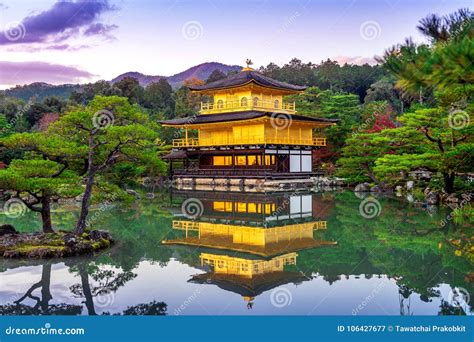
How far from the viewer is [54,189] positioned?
10.8 m

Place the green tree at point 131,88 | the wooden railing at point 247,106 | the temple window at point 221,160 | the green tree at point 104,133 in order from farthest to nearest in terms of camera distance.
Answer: the green tree at point 131,88 → the temple window at point 221,160 → the wooden railing at point 247,106 → the green tree at point 104,133

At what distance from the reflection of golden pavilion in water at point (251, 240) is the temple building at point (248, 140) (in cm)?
981

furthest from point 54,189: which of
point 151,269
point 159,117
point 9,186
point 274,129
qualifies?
point 159,117

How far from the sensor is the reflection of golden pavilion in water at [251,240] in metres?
8.47

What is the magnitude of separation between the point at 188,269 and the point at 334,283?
110 inches

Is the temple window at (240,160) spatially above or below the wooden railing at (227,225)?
above

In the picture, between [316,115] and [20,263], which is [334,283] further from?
[316,115]

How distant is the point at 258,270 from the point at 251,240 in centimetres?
338

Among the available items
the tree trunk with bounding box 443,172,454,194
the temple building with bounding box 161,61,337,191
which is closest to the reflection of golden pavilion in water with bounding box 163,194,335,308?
the tree trunk with bounding box 443,172,454,194

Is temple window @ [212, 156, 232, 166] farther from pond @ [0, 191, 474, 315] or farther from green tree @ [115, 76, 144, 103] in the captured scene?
green tree @ [115, 76, 144, 103]

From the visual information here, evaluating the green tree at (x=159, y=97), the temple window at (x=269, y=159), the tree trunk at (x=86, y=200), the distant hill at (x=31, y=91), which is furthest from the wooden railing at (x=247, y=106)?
the distant hill at (x=31, y=91)

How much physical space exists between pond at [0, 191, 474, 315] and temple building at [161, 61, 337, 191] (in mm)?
14959

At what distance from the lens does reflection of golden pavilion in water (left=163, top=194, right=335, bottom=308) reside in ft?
27.8

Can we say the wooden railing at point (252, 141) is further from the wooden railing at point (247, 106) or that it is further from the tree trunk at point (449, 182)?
the tree trunk at point (449, 182)
